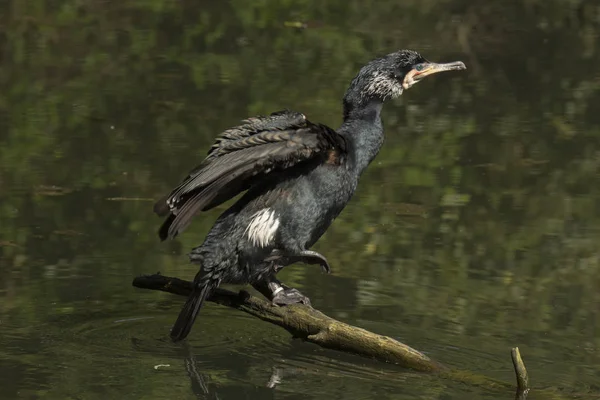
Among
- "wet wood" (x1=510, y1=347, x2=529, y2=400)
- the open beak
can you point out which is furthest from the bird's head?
"wet wood" (x1=510, y1=347, x2=529, y2=400)

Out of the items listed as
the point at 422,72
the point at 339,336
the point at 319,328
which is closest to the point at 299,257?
the point at 319,328

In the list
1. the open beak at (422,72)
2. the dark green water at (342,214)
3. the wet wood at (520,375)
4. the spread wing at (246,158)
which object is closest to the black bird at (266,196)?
the spread wing at (246,158)

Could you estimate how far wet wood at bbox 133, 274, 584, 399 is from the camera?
19.6 ft

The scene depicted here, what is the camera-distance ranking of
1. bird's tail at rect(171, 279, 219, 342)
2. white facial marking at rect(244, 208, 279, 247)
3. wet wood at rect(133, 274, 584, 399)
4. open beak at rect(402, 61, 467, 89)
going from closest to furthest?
wet wood at rect(133, 274, 584, 399) < bird's tail at rect(171, 279, 219, 342) < white facial marking at rect(244, 208, 279, 247) < open beak at rect(402, 61, 467, 89)

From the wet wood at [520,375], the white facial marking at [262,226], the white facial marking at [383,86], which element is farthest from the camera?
the white facial marking at [383,86]

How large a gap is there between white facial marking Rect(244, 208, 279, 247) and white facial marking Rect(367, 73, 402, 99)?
0.93 m

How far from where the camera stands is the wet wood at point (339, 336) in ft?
19.6

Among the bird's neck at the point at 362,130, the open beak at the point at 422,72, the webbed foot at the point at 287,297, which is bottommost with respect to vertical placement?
the webbed foot at the point at 287,297

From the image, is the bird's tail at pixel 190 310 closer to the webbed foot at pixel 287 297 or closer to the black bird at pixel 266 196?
the black bird at pixel 266 196

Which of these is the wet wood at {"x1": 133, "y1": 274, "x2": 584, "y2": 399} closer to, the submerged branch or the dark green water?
the submerged branch

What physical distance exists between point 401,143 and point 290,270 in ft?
8.74

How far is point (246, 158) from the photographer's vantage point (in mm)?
6348

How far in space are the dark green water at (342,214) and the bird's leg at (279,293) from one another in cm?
27

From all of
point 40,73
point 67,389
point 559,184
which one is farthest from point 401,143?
point 67,389
